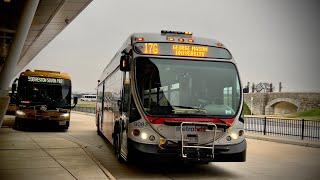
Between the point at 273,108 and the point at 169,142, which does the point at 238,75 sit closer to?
the point at 169,142

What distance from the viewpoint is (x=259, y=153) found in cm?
1395

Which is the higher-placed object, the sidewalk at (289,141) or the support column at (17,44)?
the support column at (17,44)

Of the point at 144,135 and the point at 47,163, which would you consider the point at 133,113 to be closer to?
the point at 144,135

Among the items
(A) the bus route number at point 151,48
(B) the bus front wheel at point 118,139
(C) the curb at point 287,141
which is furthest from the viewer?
(C) the curb at point 287,141

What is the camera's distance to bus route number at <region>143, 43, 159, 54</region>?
932 cm

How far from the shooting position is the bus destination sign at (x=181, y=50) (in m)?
9.35

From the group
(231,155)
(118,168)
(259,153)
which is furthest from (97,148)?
(231,155)

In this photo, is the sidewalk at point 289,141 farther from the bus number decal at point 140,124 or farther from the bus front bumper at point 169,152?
the bus number decal at point 140,124

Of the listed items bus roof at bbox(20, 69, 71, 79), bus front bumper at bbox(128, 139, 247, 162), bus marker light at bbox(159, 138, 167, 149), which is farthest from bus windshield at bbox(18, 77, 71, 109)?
bus marker light at bbox(159, 138, 167, 149)

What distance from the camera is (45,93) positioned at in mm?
19891

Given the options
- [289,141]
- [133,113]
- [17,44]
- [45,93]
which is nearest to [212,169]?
[133,113]

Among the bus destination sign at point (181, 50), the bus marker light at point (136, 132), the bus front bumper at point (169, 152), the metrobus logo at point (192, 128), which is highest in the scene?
the bus destination sign at point (181, 50)

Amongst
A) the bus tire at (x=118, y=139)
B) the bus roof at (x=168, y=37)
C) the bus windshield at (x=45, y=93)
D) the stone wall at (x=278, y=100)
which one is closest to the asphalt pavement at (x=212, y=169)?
the bus tire at (x=118, y=139)

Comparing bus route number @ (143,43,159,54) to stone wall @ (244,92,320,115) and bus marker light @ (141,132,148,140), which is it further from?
stone wall @ (244,92,320,115)
